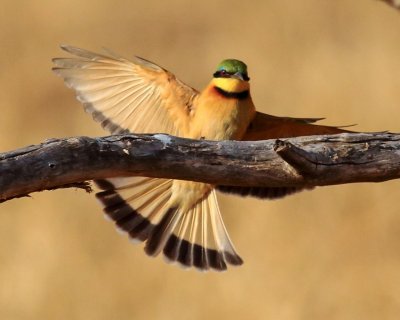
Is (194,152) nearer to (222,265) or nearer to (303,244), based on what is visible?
(222,265)

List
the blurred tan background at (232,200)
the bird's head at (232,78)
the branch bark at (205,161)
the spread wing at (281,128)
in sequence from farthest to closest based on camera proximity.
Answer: the blurred tan background at (232,200), the bird's head at (232,78), the spread wing at (281,128), the branch bark at (205,161)

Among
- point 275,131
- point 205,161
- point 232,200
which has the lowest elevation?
point 205,161

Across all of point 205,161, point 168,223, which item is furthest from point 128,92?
point 205,161

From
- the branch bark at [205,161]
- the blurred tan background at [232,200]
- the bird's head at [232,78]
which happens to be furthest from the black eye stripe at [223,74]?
the blurred tan background at [232,200]

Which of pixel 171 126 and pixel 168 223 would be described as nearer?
pixel 171 126

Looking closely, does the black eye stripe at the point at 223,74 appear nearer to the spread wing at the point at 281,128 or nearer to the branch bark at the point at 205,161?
the spread wing at the point at 281,128

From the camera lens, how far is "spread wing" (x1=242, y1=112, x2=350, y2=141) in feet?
11.3

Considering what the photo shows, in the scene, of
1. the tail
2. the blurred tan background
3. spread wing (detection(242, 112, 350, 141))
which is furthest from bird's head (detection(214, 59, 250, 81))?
the blurred tan background

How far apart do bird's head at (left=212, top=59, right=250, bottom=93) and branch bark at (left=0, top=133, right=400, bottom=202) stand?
0.80 metres

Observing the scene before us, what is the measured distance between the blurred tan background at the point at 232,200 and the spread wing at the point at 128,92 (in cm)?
131

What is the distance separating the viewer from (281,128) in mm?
3477

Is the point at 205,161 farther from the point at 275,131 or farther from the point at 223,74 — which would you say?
the point at 223,74

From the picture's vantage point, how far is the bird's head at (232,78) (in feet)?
11.7

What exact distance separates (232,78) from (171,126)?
206mm
